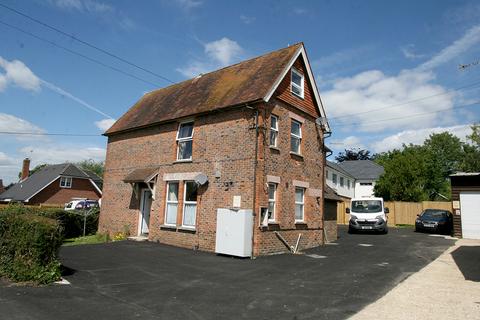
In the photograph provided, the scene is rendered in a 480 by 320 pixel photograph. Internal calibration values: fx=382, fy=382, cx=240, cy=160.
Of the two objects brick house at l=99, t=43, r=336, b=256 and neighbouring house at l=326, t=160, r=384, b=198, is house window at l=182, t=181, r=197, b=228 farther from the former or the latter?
neighbouring house at l=326, t=160, r=384, b=198

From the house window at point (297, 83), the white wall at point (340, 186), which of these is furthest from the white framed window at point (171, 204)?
the white wall at point (340, 186)

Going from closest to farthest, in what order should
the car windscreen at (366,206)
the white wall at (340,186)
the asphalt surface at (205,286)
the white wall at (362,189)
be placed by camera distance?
the asphalt surface at (205,286), the car windscreen at (366,206), the white wall at (340,186), the white wall at (362,189)

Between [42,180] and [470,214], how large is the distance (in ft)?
141

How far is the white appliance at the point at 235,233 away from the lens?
13.6 metres

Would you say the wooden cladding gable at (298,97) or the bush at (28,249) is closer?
the bush at (28,249)

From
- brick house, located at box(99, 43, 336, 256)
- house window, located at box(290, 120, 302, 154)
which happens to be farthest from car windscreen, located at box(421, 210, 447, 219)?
house window, located at box(290, 120, 302, 154)

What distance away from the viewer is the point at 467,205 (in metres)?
23.2

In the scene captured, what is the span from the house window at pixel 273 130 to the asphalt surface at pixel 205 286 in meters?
4.51

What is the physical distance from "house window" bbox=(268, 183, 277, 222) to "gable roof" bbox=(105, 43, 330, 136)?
3.55 meters

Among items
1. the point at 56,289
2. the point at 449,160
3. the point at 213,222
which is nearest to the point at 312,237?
the point at 213,222

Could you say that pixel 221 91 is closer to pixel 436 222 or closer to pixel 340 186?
pixel 436 222

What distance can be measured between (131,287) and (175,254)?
17.4 feet

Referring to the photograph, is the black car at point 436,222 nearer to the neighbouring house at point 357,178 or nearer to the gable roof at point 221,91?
the gable roof at point 221,91

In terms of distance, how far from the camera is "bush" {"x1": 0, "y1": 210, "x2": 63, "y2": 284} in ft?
28.5
